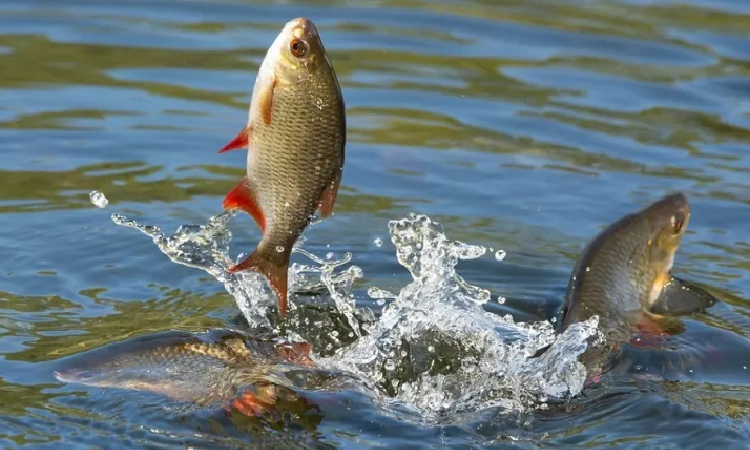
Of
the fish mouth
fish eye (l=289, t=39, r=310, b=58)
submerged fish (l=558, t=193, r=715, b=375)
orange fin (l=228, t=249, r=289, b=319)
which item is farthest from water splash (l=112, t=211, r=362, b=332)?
the fish mouth

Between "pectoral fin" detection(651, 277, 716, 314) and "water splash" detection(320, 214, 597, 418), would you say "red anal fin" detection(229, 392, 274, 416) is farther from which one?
"pectoral fin" detection(651, 277, 716, 314)

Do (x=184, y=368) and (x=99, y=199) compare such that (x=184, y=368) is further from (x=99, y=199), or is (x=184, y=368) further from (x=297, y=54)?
(x=99, y=199)

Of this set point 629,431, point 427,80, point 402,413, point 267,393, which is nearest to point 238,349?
point 267,393

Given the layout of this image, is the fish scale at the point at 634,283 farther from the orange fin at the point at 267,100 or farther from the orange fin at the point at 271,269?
the orange fin at the point at 267,100

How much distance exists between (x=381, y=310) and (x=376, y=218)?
1.38 metres

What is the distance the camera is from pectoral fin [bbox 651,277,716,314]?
21.7ft

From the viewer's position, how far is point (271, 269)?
17.1 ft

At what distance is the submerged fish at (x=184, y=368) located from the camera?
5160 mm

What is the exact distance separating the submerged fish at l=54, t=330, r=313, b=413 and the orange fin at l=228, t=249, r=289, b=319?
0.32 metres

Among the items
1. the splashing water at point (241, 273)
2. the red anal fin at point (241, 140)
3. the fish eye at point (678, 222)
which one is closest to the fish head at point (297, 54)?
the red anal fin at point (241, 140)

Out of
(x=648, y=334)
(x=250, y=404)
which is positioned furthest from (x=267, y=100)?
(x=648, y=334)

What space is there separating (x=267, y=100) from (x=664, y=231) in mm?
2937

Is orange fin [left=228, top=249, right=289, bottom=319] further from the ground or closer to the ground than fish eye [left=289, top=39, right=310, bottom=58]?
closer to the ground

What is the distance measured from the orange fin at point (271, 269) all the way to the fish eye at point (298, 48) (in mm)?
851
